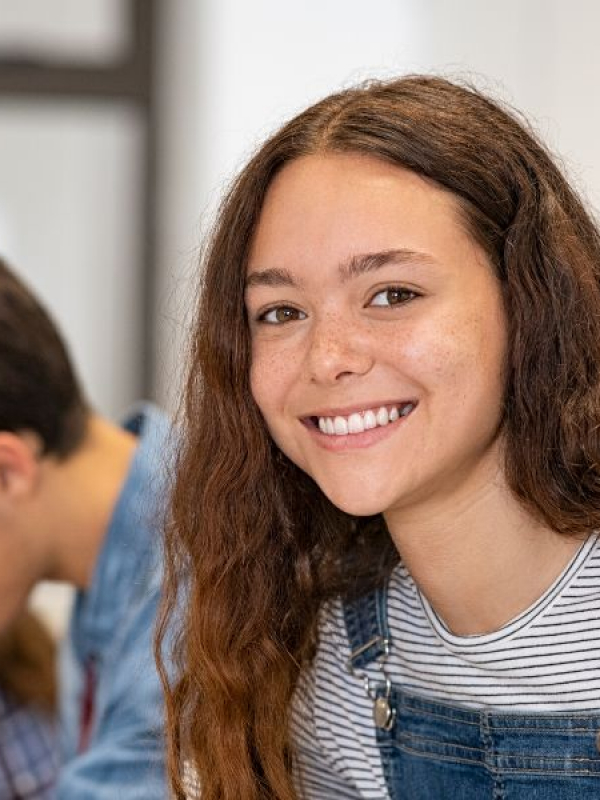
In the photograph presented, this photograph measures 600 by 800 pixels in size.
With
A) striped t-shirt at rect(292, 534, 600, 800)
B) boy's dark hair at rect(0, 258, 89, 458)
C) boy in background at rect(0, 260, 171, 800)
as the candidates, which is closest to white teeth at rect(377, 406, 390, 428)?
striped t-shirt at rect(292, 534, 600, 800)

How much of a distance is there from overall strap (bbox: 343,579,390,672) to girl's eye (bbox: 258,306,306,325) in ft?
0.95

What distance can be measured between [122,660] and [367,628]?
42 centimetres

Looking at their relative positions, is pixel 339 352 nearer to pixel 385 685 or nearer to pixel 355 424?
pixel 355 424

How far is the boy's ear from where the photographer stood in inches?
65.7

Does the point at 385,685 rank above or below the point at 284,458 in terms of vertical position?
below

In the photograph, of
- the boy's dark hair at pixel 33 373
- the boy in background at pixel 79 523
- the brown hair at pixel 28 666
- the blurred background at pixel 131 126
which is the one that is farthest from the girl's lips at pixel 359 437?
the blurred background at pixel 131 126

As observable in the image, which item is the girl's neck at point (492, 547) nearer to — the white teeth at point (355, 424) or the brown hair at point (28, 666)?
the white teeth at point (355, 424)

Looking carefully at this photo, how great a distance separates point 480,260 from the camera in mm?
1152

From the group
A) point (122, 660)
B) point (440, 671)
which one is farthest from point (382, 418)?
point (122, 660)

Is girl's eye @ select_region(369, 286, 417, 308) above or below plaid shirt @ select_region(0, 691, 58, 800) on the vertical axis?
above

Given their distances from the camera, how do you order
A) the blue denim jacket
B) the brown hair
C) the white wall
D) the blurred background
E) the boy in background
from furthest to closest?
the blurred background → the white wall → the brown hair → the boy in background → the blue denim jacket

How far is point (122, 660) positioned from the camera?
166cm

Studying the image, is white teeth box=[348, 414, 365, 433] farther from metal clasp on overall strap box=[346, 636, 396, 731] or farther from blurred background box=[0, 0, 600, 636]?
blurred background box=[0, 0, 600, 636]

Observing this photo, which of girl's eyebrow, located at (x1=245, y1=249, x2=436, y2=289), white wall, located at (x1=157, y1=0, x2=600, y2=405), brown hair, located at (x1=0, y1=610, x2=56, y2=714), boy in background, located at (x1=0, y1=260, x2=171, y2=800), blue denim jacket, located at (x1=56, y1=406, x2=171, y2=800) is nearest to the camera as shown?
girl's eyebrow, located at (x1=245, y1=249, x2=436, y2=289)
